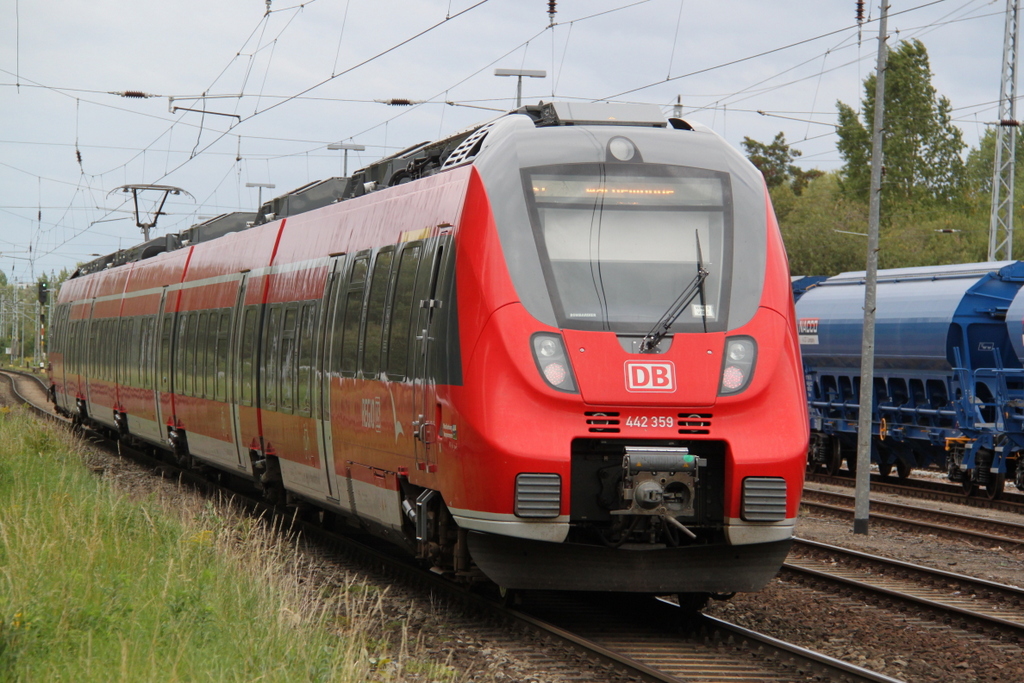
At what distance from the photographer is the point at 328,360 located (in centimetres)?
1124

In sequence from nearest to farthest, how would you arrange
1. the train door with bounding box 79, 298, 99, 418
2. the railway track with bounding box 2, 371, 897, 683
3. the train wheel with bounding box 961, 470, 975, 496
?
the railway track with bounding box 2, 371, 897, 683, the train wheel with bounding box 961, 470, 975, 496, the train door with bounding box 79, 298, 99, 418

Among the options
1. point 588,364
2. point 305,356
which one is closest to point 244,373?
point 305,356

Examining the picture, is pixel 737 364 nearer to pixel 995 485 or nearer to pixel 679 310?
pixel 679 310

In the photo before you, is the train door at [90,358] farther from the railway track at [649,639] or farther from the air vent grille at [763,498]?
the air vent grille at [763,498]

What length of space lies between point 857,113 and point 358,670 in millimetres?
70960

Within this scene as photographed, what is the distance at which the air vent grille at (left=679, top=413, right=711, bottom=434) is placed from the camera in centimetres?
780

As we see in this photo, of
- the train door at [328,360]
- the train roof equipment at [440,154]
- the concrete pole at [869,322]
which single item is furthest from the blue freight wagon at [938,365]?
the train door at [328,360]

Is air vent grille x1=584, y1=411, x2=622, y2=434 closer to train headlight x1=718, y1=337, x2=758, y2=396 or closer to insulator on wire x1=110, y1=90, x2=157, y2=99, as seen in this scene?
train headlight x1=718, y1=337, x2=758, y2=396

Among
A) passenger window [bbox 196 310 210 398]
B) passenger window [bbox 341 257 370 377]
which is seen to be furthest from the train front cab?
passenger window [bbox 196 310 210 398]

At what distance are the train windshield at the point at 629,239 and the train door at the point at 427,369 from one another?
878 millimetres

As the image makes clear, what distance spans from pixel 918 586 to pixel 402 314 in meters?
5.64

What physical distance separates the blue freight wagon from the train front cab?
1283 centimetres

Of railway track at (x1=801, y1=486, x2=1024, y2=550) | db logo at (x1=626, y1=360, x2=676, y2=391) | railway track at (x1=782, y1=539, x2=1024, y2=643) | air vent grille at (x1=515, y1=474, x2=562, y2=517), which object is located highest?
db logo at (x1=626, y1=360, x2=676, y2=391)

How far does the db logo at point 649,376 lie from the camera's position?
777cm
